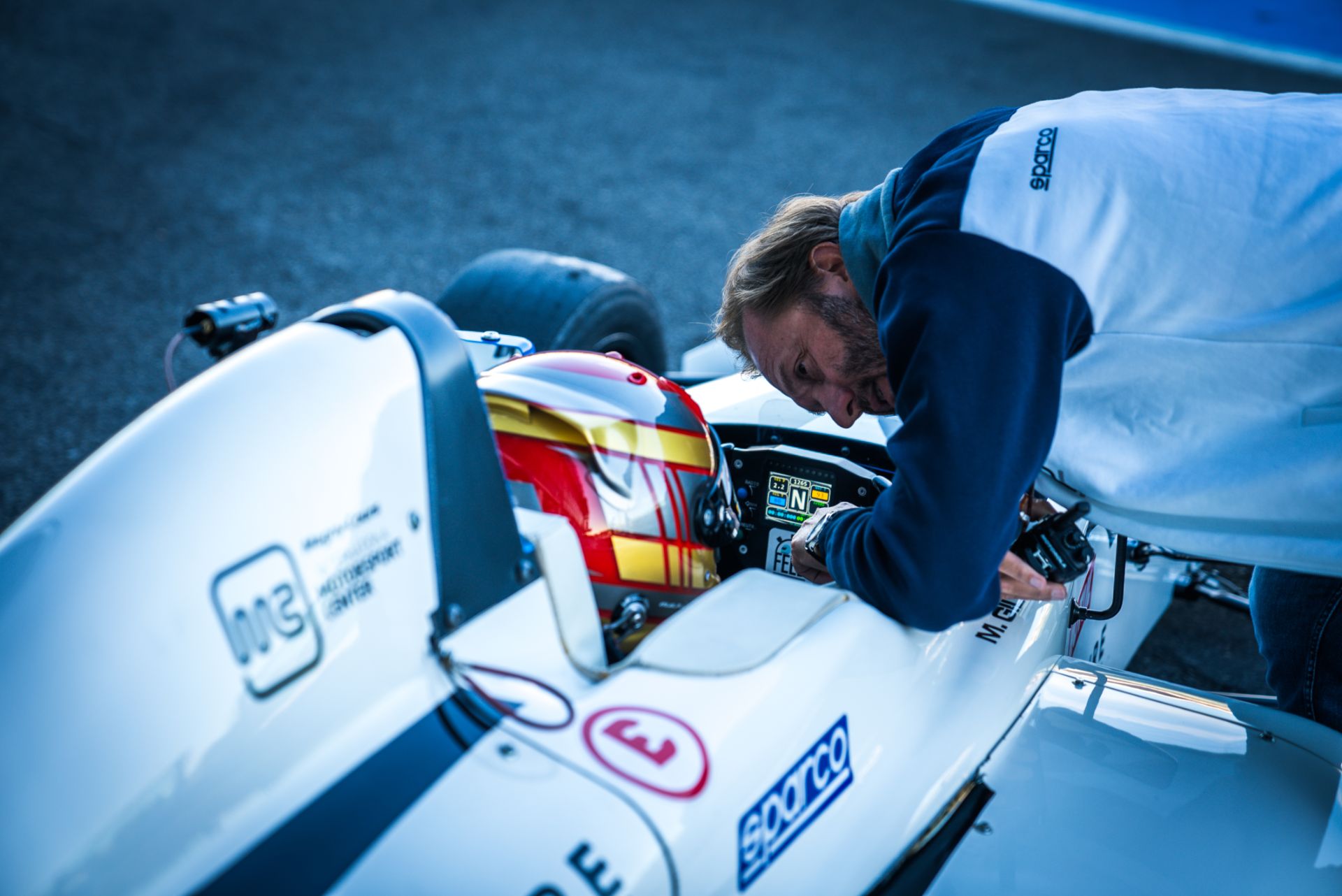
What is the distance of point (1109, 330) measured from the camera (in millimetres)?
1295

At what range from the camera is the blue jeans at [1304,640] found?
65.1 inches

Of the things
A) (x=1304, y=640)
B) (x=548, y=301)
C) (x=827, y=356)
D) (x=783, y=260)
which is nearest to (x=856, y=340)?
(x=827, y=356)

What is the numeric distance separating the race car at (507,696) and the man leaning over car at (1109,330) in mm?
232

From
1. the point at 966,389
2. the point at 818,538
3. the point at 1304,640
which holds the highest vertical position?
the point at 966,389

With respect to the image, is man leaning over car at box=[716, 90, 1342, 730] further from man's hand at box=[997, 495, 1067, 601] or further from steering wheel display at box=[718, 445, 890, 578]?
steering wheel display at box=[718, 445, 890, 578]

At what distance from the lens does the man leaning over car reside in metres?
1.22

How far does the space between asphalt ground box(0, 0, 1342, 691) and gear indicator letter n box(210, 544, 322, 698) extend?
2302 mm

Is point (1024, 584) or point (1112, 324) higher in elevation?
point (1112, 324)

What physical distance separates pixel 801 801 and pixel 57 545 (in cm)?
85

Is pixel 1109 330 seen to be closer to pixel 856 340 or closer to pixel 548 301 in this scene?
pixel 856 340

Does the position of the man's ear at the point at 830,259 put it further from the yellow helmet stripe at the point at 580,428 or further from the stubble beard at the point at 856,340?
the yellow helmet stripe at the point at 580,428

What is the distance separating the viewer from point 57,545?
105cm

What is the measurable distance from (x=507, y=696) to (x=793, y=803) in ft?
1.16

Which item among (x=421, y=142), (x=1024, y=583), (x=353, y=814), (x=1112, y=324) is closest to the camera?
(x=353, y=814)
